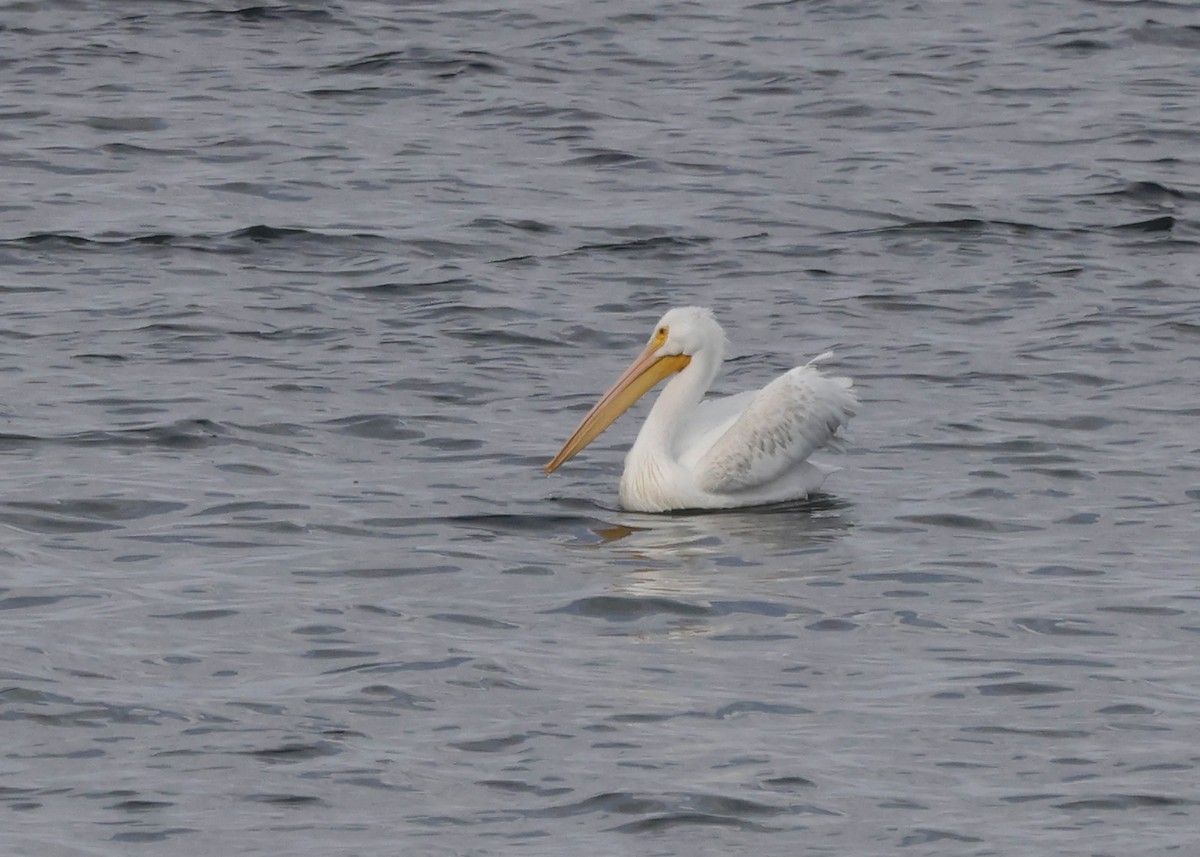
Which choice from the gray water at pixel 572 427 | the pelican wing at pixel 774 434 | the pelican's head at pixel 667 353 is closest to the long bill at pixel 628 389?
the pelican's head at pixel 667 353

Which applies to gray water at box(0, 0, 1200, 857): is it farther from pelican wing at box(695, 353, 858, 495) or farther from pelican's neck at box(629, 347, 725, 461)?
pelican's neck at box(629, 347, 725, 461)

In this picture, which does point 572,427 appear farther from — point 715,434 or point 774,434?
point 774,434

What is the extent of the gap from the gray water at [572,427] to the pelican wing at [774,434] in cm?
18

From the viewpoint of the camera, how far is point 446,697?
6871 mm

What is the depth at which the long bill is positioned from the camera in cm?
997

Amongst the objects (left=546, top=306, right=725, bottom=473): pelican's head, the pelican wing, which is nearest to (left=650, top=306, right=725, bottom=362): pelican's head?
(left=546, top=306, right=725, bottom=473): pelican's head

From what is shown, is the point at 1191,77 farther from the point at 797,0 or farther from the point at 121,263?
the point at 121,263

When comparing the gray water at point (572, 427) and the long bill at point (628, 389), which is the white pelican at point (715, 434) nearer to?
the long bill at point (628, 389)

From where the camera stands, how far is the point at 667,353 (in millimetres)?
10258

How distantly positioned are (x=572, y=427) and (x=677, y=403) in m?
0.61

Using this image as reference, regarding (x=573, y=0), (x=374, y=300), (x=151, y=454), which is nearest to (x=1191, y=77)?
(x=573, y=0)

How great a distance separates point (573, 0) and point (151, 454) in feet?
37.7

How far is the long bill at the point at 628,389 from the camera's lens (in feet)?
32.7

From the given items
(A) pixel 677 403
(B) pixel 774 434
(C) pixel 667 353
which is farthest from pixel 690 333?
(B) pixel 774 434
